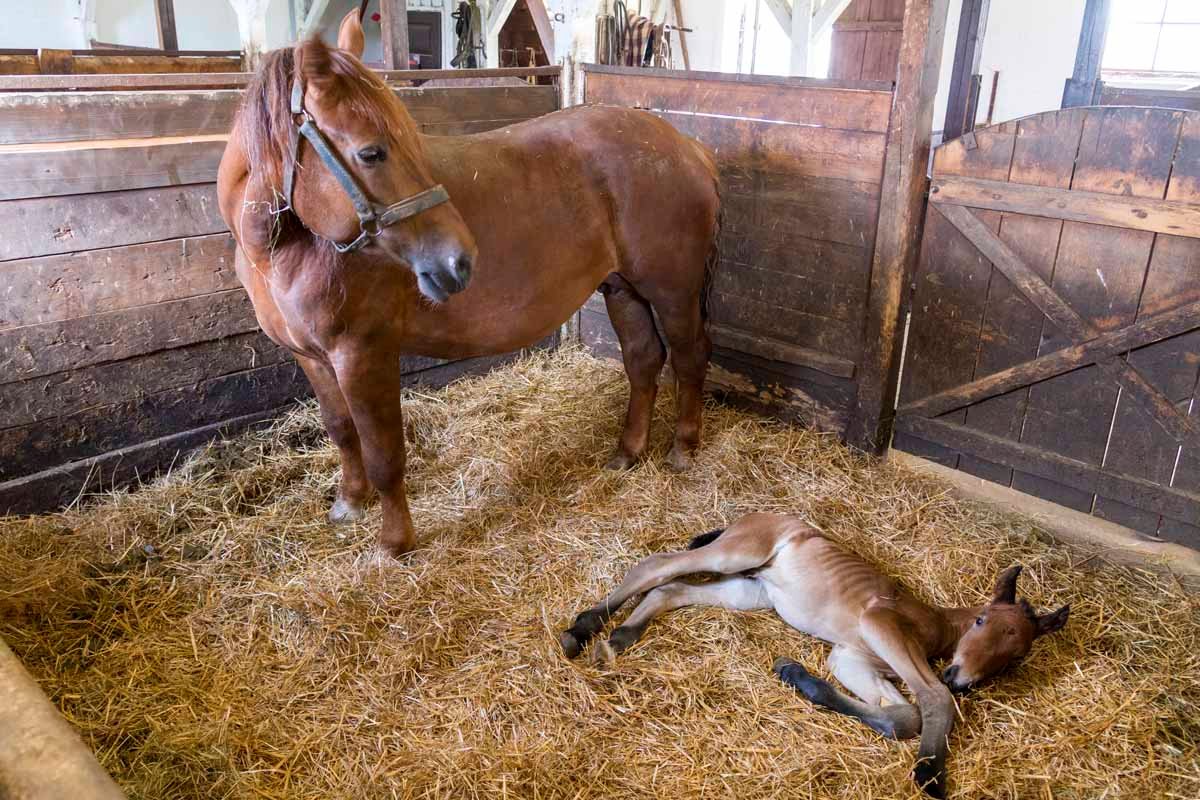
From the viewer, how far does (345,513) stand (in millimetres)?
3068

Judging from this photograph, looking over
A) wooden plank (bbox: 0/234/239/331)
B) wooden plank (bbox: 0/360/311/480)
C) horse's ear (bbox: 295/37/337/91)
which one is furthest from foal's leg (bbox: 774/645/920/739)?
wooden plank (bbox: 0/234/239/331)

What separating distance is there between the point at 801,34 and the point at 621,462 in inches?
271

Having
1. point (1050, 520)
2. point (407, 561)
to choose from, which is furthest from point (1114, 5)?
point (407, 561)

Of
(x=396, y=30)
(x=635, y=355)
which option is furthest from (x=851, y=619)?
(x=396, y=30)

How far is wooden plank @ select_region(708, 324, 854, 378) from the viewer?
138 inches

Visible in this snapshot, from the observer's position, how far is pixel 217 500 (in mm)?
3123

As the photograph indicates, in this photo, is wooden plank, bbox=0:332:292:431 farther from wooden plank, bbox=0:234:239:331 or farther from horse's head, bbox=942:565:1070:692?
horse's head, bbox=942:565:1070:692

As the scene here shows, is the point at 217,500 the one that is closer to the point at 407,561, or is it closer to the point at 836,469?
the point at 407,561

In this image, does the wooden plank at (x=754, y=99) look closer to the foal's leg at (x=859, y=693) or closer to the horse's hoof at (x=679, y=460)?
the horse's hoof at (x=679, y=460)

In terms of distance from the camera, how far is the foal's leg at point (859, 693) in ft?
6.95

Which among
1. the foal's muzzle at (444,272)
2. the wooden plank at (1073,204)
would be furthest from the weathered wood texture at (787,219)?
the foal's muzzle at (444,272)

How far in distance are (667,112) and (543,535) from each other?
2.03 meters

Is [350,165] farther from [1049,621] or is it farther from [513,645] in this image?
[1049,621]

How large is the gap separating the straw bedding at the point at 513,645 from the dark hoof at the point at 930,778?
4 centimetres
